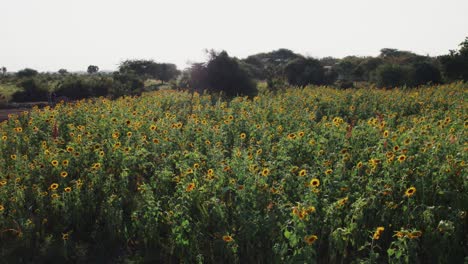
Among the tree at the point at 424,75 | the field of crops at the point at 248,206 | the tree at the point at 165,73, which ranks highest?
the tree at the point at 165,73

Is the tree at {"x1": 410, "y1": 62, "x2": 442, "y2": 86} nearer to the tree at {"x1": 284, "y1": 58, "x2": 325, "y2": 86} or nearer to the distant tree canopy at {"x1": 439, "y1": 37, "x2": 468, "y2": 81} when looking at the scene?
the distant tree canopy at {"x1": 439, "y1": 37, "x2": 468, "y2": 81}

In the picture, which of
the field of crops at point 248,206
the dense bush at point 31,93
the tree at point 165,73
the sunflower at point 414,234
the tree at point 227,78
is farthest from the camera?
the tree at point 165,73

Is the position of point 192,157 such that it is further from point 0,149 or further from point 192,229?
point 0,149

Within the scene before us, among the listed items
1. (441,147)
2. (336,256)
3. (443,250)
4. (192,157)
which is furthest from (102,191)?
(441,147)

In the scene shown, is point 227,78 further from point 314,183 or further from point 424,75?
point 314,183

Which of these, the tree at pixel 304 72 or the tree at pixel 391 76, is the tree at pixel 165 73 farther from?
the tree at pixel 391 76

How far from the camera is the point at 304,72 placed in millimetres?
33062

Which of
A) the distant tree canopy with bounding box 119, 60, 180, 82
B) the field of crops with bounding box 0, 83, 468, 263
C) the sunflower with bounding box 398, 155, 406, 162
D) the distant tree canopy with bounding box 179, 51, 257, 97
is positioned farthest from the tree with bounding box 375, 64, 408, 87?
the distant tree canopy with bounding box 119, 60, 180, 82

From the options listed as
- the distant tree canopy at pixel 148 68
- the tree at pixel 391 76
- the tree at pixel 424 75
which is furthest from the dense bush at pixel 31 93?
the distant tree canopy at pixel 148 68

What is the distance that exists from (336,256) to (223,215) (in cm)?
108

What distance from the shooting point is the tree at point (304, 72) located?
32.1 m

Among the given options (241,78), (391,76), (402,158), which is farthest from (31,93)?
(402,158)

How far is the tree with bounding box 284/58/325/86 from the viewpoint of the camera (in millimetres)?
32062

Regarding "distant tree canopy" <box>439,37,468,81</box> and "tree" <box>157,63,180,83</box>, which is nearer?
"distant tree canopy" <box>439,37,468,81</box>
